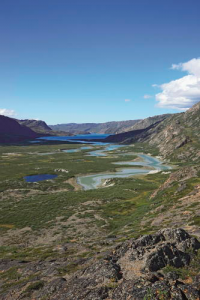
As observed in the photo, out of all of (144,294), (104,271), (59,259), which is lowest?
(59,259)

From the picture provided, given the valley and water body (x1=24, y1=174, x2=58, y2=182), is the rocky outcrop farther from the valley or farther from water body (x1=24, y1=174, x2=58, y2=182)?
water body (x1=24, y1=174, x2=58, y2=182)

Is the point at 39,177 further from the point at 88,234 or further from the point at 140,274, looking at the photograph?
the point at 140,274

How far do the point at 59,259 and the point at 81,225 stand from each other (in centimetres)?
2265

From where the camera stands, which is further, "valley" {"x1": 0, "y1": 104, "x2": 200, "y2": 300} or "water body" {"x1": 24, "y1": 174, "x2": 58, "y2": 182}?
"water body" {"x1": 24, "y1": 174, "x2": 58, "y2": 182}

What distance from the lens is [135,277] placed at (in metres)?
17.0

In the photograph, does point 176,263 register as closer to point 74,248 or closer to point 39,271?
point 39,271

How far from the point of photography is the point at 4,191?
90812 mm

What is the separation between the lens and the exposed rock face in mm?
14084

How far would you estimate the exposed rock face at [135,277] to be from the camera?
1408 centimetres

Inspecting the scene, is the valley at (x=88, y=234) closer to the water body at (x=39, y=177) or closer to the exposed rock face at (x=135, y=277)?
the exposed rock face at (x=135, y=277)

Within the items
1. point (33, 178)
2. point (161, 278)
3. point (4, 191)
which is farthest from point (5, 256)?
point (33, 178)

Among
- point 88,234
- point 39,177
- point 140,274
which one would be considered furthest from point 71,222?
point 39,177

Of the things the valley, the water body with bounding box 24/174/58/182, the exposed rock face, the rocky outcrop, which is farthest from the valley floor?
the water body with bounding box 24/174/58/182

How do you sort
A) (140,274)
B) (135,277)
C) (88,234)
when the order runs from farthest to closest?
(88,234) → (140,274) → (135,277)
